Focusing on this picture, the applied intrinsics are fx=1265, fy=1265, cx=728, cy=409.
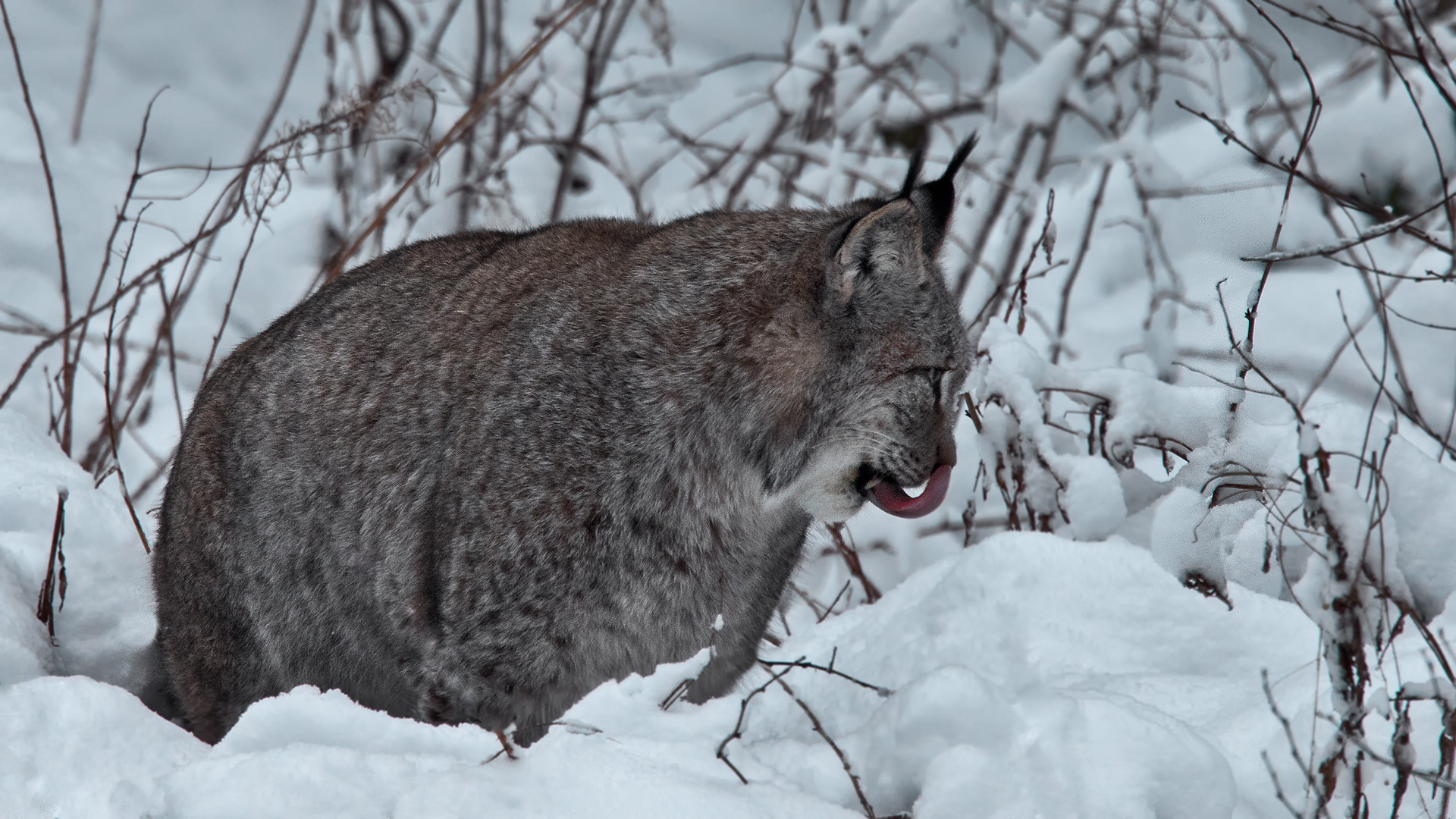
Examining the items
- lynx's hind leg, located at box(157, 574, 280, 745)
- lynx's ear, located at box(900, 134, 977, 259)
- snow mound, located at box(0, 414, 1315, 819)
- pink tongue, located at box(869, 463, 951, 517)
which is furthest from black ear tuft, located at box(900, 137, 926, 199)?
lynx's hind leg, located at box(157, 574, 280, 745)

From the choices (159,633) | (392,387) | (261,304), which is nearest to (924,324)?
(392,387)

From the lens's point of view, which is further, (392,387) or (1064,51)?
(1064,51)

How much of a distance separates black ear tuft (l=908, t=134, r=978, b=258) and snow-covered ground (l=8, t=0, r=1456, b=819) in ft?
1.42

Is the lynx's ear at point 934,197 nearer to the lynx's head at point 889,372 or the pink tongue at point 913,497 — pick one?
the lynx's head at point 889,372

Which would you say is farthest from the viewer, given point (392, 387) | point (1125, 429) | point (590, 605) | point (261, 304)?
point (261, 304)

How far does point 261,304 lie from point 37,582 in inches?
99.7

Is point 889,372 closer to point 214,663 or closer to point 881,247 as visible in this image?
point 881,247

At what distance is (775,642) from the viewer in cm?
312

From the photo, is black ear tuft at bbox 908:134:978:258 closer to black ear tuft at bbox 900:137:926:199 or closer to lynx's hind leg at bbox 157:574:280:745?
black ear tuft at bbox 900:137:926:199

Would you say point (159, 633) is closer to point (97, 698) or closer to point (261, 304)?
point (97, 698)

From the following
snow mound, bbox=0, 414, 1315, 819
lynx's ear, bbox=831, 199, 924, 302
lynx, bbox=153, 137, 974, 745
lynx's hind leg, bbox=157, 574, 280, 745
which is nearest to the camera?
snow mound, bbox=0, 414, 1315, 819

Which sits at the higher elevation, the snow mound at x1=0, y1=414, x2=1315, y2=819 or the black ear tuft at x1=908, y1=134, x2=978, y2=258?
the black ear tuft at x1=908, y1=134, x2=978, y2=258

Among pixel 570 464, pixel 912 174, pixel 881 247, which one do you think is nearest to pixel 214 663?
pixel 570 464

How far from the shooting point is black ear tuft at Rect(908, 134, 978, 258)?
255cm
